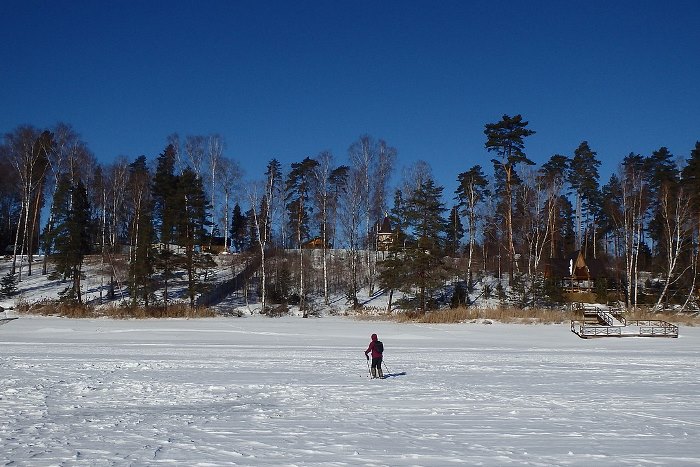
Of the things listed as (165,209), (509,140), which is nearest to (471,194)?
(509,140)

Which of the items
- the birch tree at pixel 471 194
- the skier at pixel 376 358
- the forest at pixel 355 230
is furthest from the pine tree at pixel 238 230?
the skier at pixel 376 358

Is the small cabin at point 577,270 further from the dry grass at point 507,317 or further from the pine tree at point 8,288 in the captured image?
the pine tree at point 8,288

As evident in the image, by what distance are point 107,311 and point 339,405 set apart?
109ft

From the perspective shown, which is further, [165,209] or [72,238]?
[165,209]

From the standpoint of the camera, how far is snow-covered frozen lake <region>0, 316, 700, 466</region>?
337 inches

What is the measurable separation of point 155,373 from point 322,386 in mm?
5494

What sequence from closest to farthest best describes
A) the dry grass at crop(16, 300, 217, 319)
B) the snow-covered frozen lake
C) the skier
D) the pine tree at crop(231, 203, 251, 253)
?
the snow-covered frozen lake < the skier < the dry grass at crop(16, 300, 217, 319) < the pine tree at crop(231, 203, 251, 253)

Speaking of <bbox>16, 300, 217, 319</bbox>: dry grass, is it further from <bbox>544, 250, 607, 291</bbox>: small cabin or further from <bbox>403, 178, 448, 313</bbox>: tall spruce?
<bbox>544, 250, 607, 291</bbox>: small cabin

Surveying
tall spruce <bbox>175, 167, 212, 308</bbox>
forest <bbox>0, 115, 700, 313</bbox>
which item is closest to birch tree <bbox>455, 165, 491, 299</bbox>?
forest <bbox>0, 115, 700, 313</bbox>

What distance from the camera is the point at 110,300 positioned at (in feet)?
149

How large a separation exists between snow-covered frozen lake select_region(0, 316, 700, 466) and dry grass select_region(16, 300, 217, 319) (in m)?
14.1

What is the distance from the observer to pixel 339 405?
41.7 ft

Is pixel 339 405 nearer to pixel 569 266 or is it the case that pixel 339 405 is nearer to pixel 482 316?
pixel 482 316

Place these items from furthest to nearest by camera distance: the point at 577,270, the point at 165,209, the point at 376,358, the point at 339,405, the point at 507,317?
the point at 577,270, the point at 165,209, the point at 507,317, the point at 376,358, the point at 339,405
